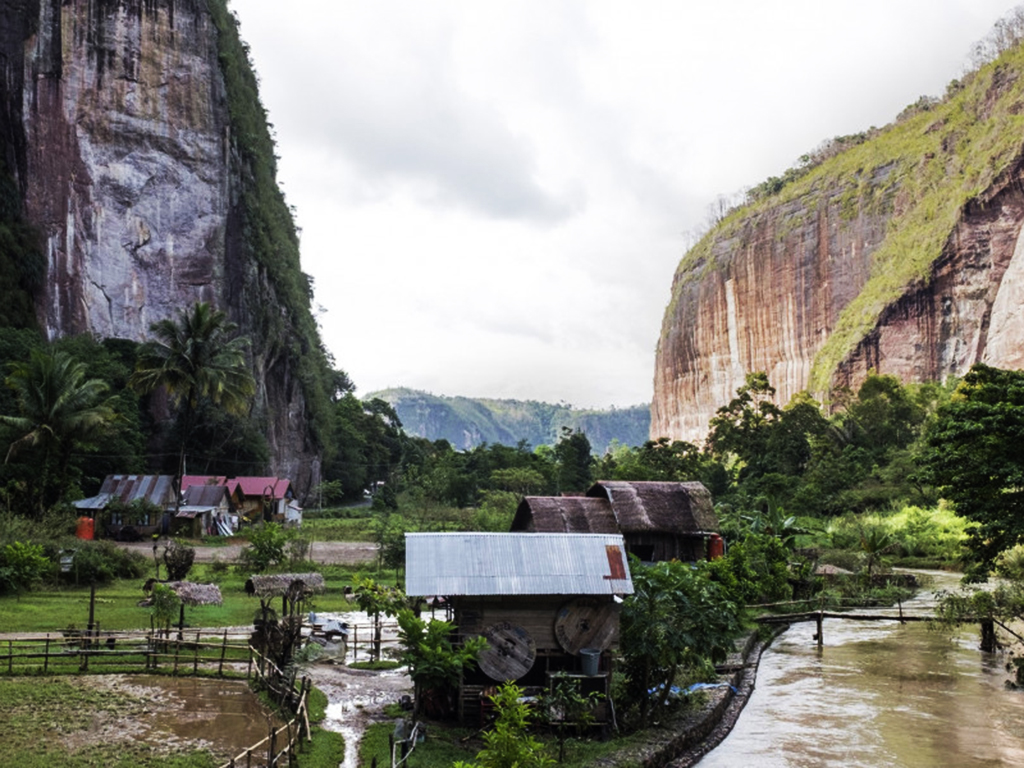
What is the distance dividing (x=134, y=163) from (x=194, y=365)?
17456 millimetres

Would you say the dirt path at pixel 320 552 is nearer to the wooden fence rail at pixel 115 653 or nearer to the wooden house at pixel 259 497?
the wooden house at pixel 259 497

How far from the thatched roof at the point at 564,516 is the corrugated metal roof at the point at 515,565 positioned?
28.5ft

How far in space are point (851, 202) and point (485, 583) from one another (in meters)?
94.2

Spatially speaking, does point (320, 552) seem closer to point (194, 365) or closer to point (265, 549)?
point (265, 549)

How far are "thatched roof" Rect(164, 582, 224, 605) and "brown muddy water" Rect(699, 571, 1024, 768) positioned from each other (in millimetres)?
13372

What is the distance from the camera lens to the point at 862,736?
47.7 ft

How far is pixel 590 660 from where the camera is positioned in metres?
12.7

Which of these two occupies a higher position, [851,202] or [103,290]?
[851,202]

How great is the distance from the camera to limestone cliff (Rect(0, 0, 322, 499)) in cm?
4481

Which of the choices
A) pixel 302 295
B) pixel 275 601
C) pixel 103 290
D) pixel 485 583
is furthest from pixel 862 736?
pixel 302 295

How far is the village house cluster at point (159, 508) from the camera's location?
3553 cm

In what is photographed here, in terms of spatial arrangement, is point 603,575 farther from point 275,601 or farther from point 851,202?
point 851,202

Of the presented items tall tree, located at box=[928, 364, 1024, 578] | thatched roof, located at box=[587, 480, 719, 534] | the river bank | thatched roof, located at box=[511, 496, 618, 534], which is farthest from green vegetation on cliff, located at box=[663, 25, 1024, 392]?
the river bank

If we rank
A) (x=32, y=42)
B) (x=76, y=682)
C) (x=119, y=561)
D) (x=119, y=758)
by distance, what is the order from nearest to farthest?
(x=119, y=758) < (x=76, y=682) < (x=119, y=561) < (x=32, y=42)
